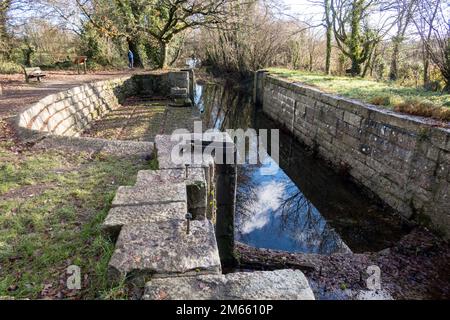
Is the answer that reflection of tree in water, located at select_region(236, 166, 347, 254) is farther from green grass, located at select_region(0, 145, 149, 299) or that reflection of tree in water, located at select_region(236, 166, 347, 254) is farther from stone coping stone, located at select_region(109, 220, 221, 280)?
stone coping stone, located at select_region(109, 220, 221, 280)

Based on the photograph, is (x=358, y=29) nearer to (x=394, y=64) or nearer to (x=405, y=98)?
(x=394, y=64)

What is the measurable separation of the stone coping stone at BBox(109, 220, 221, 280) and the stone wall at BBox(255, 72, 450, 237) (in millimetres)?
4617

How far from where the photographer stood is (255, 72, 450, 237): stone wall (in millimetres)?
5453

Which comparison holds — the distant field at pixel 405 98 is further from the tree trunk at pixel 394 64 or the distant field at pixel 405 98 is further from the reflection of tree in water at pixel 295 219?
the tree trunk at pixel 394 64

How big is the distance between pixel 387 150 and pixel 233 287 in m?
5.96

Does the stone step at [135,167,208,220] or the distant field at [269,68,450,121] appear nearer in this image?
the stone step at [135,167,208,220]

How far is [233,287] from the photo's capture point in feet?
6.75

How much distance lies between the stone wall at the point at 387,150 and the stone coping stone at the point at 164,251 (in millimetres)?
4617

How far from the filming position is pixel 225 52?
75.8 feet

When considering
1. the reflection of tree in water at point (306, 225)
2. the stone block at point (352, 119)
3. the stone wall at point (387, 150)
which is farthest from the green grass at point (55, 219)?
the stone block at point (352, 119)

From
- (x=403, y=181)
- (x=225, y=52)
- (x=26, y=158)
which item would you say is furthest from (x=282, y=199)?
(x=225, y=52)

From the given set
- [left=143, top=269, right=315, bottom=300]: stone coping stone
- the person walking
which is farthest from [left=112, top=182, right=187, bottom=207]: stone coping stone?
the person walking

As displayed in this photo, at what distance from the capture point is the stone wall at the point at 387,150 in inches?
215
